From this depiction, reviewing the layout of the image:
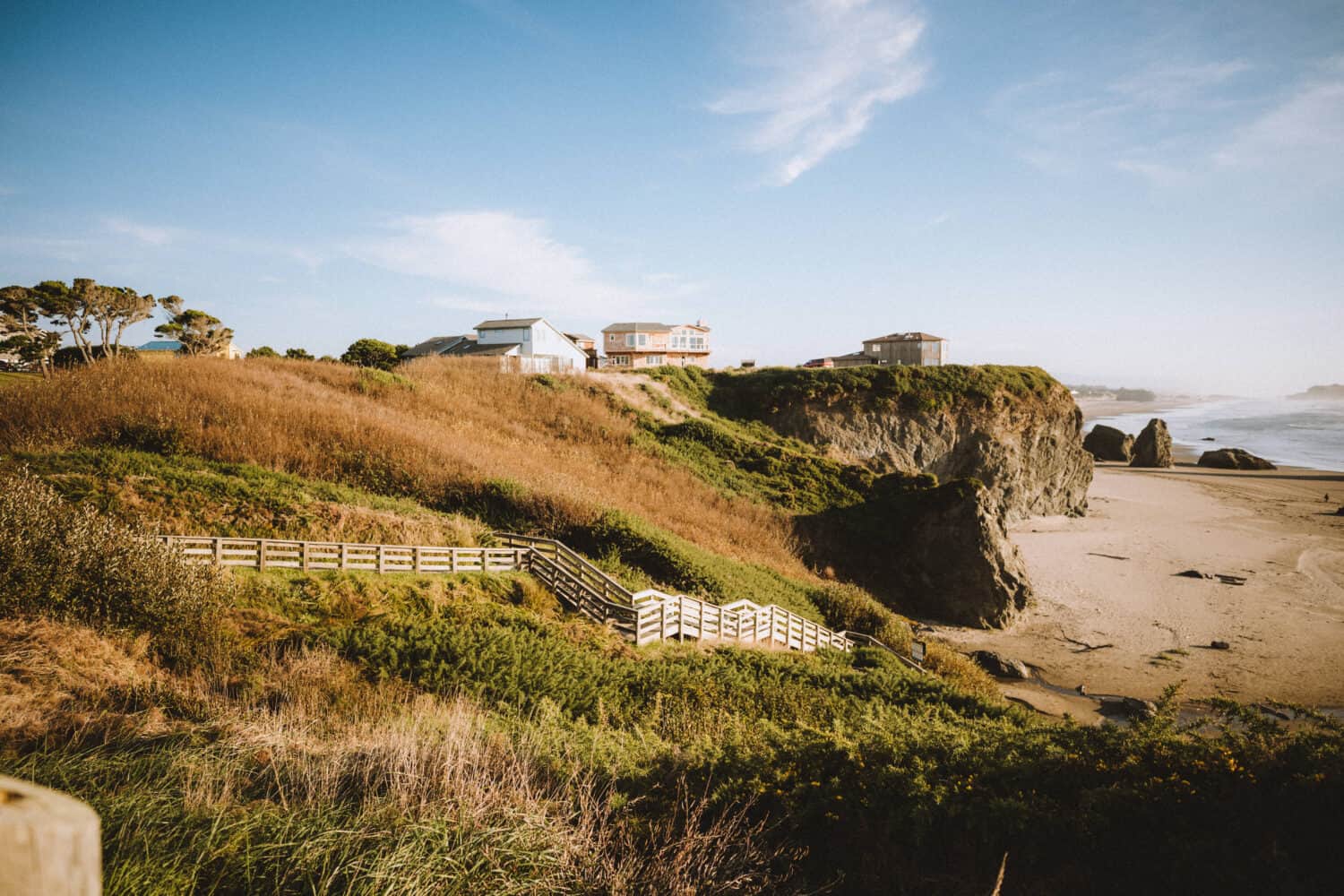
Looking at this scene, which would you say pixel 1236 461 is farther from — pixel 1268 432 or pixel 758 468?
pixel 758 468

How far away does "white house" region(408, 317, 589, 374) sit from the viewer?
181 ft

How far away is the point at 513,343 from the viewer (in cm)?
5584

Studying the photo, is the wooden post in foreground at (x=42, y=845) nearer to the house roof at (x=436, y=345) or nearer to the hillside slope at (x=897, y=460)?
the hillside slope at (x=897, y=460)

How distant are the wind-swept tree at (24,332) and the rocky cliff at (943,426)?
41639mm

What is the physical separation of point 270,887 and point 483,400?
3344cm

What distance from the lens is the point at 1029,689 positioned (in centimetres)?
2184

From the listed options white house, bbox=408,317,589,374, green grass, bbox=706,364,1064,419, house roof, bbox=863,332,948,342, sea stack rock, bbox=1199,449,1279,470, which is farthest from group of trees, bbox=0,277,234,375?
sea stack rock, bbox=1199,449,1279,470

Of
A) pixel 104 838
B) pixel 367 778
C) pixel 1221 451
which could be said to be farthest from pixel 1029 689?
pixel 1221 451

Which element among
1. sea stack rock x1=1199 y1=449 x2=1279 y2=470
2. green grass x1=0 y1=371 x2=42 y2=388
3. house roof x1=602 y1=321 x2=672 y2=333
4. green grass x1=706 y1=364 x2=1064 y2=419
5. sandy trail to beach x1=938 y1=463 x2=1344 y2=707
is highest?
house roof x1=602 y1=321 x2=672 y2=333

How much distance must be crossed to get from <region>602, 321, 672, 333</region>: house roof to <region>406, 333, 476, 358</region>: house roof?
19.0m

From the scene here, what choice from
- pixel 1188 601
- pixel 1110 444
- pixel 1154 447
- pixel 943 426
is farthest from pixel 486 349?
pixel 1154 447

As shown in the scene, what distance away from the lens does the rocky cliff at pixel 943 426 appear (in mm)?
49594

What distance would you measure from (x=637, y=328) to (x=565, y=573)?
59.7 metres

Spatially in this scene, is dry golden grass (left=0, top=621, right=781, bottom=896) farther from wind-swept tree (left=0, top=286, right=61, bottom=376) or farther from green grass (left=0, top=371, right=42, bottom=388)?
wind-swept tree (left=0, top=286, right=61, bottom=376)
